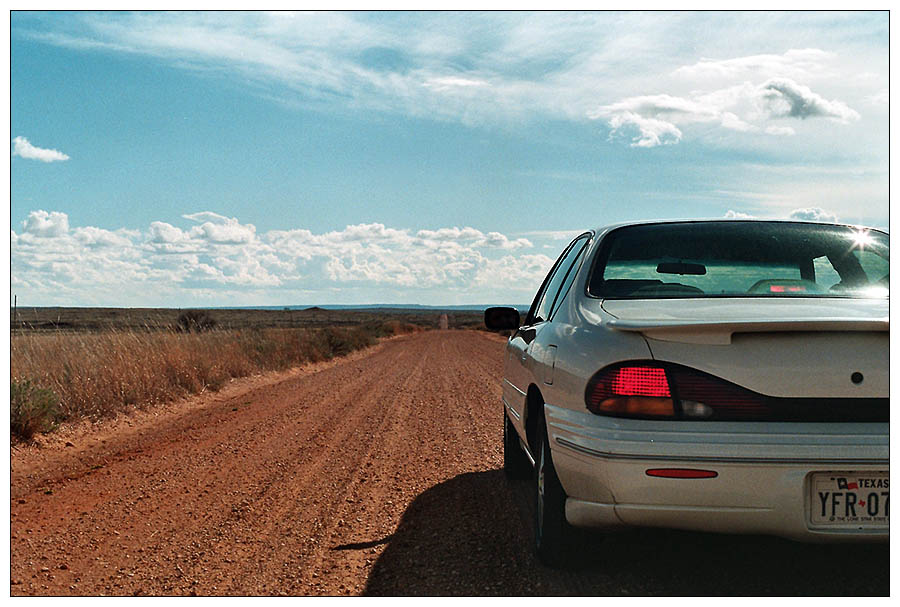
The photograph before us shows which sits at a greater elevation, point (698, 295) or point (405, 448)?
point (698, 295)

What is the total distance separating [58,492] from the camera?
6184mm

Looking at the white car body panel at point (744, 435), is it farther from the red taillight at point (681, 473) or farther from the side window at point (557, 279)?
the side window at point (557, 279)

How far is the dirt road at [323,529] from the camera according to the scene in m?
3.92

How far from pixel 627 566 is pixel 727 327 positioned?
1466 millimetres

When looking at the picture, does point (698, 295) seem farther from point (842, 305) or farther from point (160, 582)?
point (160, 582)

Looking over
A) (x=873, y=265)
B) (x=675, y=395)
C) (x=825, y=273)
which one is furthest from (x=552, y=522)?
(x=873, y=265)

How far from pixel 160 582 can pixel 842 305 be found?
11.0ft

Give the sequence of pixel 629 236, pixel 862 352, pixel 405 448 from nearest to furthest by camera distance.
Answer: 1. pixel 862 352
2. pixel 629 236
3. pixel 405 448

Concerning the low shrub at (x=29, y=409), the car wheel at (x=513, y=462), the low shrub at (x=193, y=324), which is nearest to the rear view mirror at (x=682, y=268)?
the car wheel at (x=513, y=462)

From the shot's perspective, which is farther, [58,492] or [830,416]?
[58,492]

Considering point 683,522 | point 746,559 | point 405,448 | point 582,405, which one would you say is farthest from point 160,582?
point 405,448

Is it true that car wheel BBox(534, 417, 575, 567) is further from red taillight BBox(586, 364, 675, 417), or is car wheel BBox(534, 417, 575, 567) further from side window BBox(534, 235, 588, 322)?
side window BBox(534, 235, 588, 322)

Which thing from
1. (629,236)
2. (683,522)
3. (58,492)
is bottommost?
(58,492)

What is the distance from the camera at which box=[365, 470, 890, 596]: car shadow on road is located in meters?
3.75
